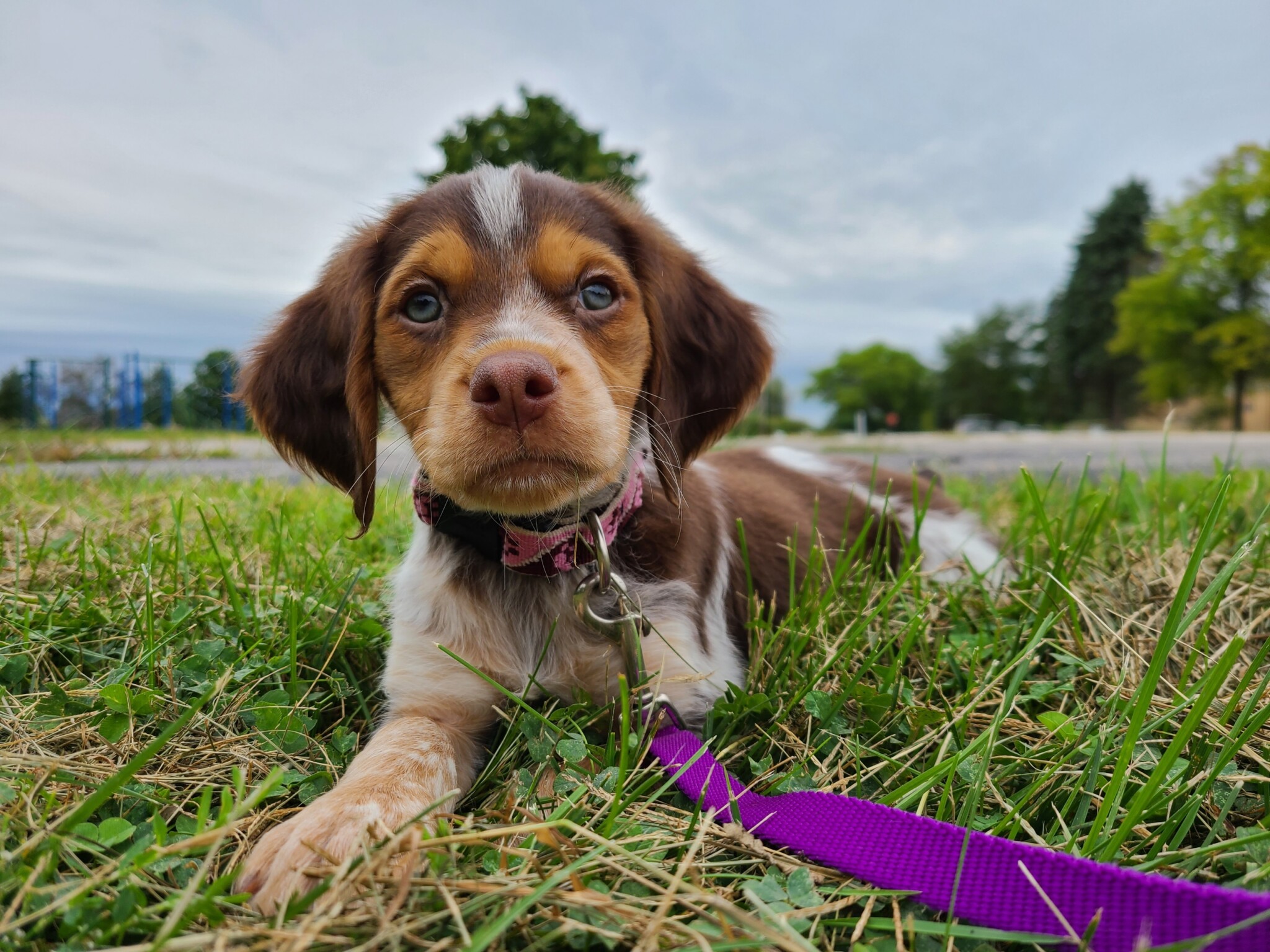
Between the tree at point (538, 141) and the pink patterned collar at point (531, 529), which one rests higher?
the tree at point (538, 141)

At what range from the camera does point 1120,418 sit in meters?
55.9

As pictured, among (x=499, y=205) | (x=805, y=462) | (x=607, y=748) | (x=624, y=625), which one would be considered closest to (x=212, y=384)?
(x=499, y=205)

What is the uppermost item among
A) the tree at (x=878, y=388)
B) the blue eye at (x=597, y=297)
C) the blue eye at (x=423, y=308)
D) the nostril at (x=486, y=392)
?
the tree at (x=878, y=388)

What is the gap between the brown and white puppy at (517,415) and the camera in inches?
71.4

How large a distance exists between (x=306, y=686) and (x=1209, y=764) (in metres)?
2.02

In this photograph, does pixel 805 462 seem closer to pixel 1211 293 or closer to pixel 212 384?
pixel 212 384

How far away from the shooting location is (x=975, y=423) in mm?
70312

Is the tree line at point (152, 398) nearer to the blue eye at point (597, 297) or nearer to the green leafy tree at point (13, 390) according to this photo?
the green leafy tree at point (13, 390)

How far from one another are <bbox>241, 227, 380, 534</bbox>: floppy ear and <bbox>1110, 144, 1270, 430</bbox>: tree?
46.3 metres

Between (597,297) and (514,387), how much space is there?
0.70m

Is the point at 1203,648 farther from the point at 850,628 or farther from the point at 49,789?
the point at 49,789

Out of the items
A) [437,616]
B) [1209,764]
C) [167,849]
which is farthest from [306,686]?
[1209,764]

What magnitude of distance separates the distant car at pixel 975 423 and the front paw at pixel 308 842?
70516 mm

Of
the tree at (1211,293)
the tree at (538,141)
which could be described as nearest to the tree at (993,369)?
the tree at (1211,293)
